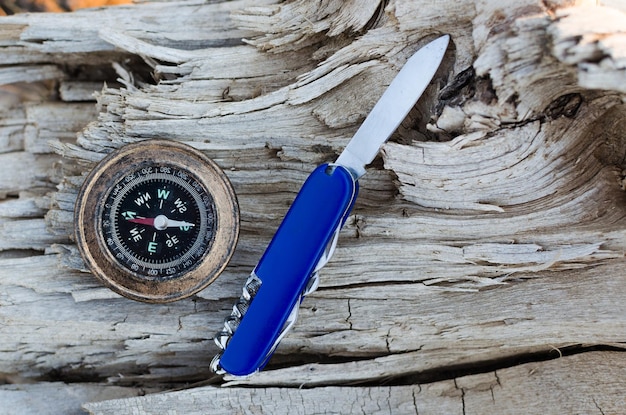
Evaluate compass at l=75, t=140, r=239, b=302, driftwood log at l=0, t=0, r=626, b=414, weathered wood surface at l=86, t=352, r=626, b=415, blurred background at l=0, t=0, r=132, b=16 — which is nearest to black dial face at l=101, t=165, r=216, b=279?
compass at l=75, t=140, r=239, b=302

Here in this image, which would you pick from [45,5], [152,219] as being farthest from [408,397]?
[45,5]

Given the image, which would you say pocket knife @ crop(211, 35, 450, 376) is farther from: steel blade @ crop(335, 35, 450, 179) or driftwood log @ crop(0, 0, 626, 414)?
driftwood log @ crop(0, 0, 626, 414)

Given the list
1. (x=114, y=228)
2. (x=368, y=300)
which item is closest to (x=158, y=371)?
(x=114, y=228)

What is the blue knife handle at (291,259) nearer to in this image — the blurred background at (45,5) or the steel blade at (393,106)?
the steel blade at (393,106)

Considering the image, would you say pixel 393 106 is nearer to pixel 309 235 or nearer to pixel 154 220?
pixel 309 235

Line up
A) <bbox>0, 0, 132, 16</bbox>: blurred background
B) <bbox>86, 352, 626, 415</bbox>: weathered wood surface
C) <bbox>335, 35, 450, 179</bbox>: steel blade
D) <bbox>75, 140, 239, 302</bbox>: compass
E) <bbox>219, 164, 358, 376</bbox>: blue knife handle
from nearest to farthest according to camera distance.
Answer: <bbox>335, 35, 450, 179</bbox>: steel blade → <bbox>219, 164, 358, 376</bbox>: blue knife handle → <bbox>75, 140, 239, 302</bbox>: compass → <bbox>86, 352, 626, 415</bbox>: weathered wood surface → <bbox>0, 0, 132, 16</bbox>: blurred background

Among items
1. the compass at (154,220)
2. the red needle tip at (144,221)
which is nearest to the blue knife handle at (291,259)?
the compass at (154,220)
